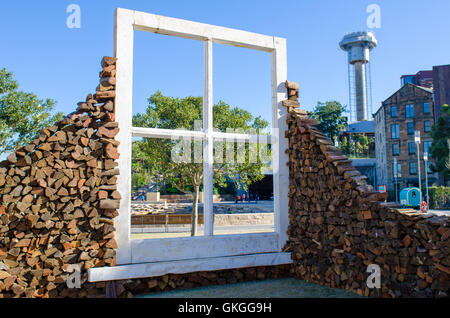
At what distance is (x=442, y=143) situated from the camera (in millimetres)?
27500

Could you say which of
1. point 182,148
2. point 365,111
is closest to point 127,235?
point 182,148

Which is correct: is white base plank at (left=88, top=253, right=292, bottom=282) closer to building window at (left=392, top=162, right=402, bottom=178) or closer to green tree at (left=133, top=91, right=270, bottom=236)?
green tree at (left=133, top=91, right=270, bottom=236)

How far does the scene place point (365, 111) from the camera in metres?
70.8

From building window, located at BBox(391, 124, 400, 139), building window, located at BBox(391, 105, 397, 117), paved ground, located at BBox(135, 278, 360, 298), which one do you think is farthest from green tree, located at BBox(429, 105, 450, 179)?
paved ground, located at BBox(135, 278, 360, 298)

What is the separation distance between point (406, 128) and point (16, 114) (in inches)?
1358

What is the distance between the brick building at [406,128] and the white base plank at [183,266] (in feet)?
115

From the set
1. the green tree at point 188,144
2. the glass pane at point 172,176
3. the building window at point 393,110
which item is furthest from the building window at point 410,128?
the glass pane at point 172,176

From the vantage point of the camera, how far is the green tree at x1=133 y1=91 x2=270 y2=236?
45.7 ft

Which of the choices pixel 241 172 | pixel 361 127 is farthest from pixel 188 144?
pixel 361 127

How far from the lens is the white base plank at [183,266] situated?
459cm

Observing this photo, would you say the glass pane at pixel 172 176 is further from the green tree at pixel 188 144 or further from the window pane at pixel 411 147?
the window pane at pixel 411 147

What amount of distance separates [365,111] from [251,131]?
62.0 metres

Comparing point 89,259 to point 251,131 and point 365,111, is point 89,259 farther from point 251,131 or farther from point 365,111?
point 365,111

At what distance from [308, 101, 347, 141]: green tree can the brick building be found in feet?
33.9
